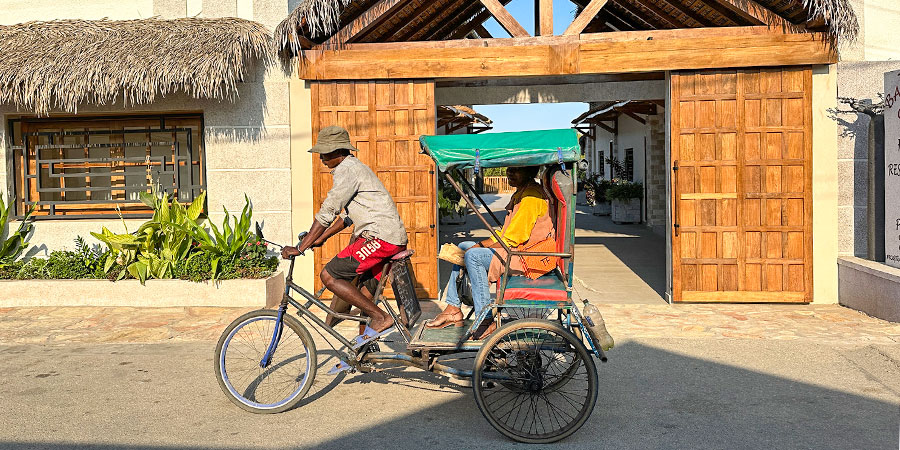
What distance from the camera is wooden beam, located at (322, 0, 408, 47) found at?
9234 millimetres

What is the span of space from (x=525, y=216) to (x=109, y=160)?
22.7 ft

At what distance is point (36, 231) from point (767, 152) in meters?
8.96

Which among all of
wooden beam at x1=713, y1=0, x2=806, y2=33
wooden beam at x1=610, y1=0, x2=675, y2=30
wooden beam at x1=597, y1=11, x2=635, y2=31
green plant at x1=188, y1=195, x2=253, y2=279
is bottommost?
green plant at x1=188, y1=195, x2=253, y2=279

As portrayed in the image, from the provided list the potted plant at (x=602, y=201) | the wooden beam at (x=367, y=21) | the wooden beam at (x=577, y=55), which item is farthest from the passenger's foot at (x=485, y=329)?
the potted plant at (x=602, y=201)

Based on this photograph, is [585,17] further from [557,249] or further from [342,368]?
[342,368]

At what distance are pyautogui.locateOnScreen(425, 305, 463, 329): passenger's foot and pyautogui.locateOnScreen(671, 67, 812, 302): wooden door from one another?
451 cm

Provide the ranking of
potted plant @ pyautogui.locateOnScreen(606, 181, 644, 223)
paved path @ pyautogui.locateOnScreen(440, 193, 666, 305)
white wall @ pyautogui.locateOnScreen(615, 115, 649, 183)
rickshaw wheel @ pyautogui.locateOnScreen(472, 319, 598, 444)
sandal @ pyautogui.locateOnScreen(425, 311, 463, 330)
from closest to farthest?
rickshaw wheel @ pyautogui.locateOnScreen(472, 319, 598, 444)
sandal @ pyautogui.locateOnScreen(425, 311, 463, 330)
paved path @ pyautogui.locateOnScreen(440, 193, 666, 305)
potted plant @ pyautogui.locateOnScreen(606, 181, 644, 223)
white wall @ pyautogui.locateOnScreen(615, 115, 649, 183)

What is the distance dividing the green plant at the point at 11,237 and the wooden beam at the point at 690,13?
322 inches

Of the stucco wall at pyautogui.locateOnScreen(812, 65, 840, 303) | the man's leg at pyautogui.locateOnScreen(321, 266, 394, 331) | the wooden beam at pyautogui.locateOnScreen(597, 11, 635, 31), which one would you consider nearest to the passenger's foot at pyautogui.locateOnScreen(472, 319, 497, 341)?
the man's leg at pyautogui.locateOnScreen(321, 266, 394, 331)

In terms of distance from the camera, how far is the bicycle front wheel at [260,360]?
17.3ft

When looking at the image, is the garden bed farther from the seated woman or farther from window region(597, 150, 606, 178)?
window region(597, 150, 606, 178)

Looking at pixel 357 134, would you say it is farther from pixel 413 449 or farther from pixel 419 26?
pixel 413 449

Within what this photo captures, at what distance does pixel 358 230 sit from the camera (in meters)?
5.70

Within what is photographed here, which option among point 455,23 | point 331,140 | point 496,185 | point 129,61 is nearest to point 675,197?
point 455,23
